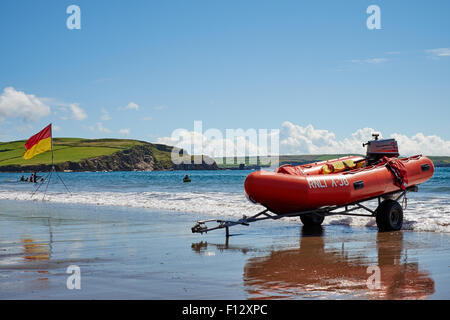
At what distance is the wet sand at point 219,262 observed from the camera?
5578 mm

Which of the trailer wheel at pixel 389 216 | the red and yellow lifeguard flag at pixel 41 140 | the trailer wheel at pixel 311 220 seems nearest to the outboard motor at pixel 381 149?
the trailer wheel at pixel 389 216

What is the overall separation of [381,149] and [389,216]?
206 cm

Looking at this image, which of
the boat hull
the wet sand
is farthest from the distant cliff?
the boat hull

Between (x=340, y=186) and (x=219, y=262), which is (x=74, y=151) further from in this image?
(x=219, y=262)

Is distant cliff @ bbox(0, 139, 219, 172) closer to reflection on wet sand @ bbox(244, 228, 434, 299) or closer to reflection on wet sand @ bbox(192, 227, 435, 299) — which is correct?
reflection on wet sand @ bbox(192, 227, 435, 299)

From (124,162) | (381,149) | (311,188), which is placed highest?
(124,162)

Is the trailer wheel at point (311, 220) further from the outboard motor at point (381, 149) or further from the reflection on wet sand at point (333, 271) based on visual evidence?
the reflection on wet sand at point (333, 271)

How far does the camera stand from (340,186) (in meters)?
11.0

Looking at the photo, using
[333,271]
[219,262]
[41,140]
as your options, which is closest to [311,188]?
[219,262]

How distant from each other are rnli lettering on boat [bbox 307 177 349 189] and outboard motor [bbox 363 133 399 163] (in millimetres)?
2206

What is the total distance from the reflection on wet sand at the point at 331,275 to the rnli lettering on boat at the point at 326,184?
181 centimetres

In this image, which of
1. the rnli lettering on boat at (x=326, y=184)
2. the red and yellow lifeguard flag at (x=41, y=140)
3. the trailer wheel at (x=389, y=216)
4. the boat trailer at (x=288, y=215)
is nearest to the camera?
the boat trailer at (x=288, y=215)

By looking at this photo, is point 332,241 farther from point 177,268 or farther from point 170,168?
point 170,168
